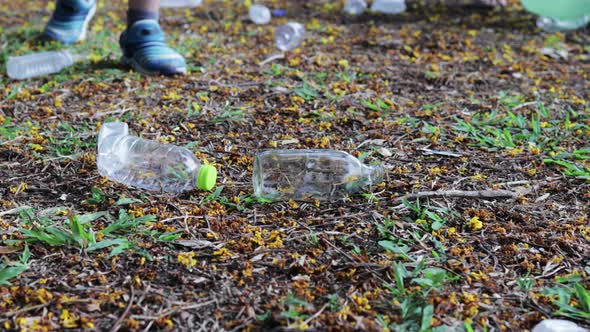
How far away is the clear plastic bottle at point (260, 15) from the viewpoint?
5.14m

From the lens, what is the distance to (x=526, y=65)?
424 centimetres

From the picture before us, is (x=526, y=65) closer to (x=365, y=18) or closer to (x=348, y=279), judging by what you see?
(x=365, y=18)

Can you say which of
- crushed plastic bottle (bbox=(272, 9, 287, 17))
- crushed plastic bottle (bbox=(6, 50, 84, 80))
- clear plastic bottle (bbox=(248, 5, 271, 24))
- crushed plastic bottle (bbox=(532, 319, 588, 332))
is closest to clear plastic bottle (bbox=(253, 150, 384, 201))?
crushed plastic bottle (bbox=(532, 319, 588, 332))

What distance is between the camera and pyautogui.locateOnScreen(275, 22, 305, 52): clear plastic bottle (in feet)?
14.9

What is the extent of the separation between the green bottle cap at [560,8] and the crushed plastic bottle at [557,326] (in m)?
3.59

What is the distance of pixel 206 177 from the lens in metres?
2.43

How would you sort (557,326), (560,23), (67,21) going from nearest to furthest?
1. (557,326)
2. (67,21)
3. (560,23)

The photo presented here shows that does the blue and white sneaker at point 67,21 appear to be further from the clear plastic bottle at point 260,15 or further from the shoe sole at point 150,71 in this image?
the clear plastic bottle at point 260,15

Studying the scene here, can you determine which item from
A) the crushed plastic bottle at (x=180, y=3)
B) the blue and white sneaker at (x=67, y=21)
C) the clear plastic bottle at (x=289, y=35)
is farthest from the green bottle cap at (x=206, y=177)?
the crushed plastic bottle at (x=180, y=3)

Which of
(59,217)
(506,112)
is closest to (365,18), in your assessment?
(506,112)

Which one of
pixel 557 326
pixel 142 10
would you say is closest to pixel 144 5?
pixel 142 10

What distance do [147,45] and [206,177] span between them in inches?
64.7

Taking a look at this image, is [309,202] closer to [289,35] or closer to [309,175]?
[309,175]

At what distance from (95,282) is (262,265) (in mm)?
491
